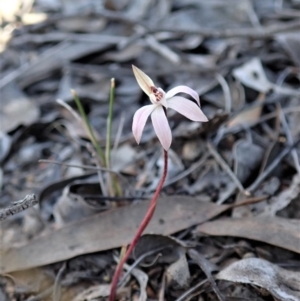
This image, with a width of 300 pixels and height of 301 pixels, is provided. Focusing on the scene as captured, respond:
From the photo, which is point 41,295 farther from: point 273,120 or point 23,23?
point 23,23

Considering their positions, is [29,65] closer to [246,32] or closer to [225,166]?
[246,32]

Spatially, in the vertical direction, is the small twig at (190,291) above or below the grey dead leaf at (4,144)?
above

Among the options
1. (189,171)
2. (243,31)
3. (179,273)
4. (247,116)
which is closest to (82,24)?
(243,31)

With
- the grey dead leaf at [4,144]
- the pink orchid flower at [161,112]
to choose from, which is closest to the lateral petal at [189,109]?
the pink orchid flower at [161,112]

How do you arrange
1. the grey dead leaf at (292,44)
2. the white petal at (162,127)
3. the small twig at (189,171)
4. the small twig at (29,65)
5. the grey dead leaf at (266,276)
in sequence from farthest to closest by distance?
the small twig at (29,65) → the grey dead leaf at (292,44) → the small twig at (189,171) → the grey dead leaf at (266,276) → the white petal at (162,127)

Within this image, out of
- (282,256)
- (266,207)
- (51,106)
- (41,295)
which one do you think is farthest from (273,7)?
(41,295)

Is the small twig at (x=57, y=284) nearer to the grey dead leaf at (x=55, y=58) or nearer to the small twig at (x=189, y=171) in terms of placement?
the small twig at (x=189, y=171)

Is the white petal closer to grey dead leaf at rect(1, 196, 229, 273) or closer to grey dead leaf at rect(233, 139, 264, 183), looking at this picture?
grey dead leaf at rect(1, 196, 229, 273)
